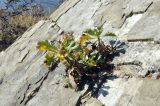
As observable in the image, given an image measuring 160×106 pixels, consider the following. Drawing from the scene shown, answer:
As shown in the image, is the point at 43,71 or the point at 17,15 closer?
the point at 43,71

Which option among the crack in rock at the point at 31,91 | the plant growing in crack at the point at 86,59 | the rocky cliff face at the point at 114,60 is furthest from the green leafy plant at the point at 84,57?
the crack in rock at the point at 31,91

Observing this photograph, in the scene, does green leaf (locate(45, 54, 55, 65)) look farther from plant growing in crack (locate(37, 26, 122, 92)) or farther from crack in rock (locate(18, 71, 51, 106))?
plant growing in crack (locate(37, 26, 122, 92))

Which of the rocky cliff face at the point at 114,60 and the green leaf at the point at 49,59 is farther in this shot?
the green leaf at the point at 49,59

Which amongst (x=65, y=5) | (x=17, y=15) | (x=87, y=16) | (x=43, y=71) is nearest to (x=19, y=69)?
(x=43, y=71)

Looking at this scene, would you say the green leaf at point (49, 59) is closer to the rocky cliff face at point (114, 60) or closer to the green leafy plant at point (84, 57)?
the rocky cliff face at point (114, 60)

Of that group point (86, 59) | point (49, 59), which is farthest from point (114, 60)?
point (49, 59)

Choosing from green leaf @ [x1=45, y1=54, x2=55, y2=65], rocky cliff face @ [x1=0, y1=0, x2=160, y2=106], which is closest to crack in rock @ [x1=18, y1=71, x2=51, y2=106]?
rocky cliff face @ [x1=0, y1=0, x2=160, y2=106]

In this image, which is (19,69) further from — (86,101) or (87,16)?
(86,101)

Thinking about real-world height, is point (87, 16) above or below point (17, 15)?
above
